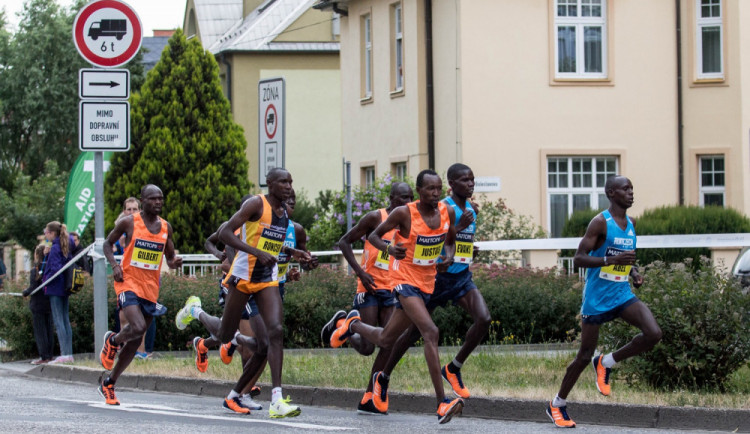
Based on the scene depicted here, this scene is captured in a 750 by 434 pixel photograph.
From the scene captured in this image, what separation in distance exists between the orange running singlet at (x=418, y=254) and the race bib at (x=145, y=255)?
2.58 metres

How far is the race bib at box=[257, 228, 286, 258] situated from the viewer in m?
10.6

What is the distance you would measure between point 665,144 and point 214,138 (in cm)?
1030

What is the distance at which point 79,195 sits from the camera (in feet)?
74.1

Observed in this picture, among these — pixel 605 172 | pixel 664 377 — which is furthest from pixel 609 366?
pixel 605 172

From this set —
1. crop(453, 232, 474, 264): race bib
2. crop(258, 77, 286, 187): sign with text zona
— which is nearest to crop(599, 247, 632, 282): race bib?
crop(453, 232, 474, 264): race bib

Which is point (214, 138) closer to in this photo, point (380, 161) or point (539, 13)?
point (380, 161)

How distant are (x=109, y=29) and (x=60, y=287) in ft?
11.7

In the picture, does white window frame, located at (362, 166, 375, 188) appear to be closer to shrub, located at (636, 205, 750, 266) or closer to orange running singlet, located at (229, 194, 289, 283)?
shrub, located at (636, 205, 750, 266)

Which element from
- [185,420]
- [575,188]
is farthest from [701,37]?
[185,420]

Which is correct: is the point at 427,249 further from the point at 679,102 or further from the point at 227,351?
the point at 679,102

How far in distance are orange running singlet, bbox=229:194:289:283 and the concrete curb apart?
163cm

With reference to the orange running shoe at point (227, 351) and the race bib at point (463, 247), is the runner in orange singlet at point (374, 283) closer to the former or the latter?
the race bib at point (463, 247)

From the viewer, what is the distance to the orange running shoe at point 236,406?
35.7 feet

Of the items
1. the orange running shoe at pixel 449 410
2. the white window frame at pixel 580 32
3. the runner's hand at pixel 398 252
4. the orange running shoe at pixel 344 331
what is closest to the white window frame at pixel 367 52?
the white window frame at pixel 580 32
